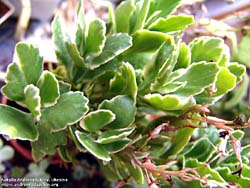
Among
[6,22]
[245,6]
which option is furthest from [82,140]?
[245,6]

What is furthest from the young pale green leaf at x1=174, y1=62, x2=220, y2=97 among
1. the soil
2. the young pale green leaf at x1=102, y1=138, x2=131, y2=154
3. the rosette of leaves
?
the soil

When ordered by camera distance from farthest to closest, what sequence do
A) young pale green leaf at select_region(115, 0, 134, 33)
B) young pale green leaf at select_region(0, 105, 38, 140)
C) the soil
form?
1. the soil
2. young pale green leaf at select_region(115, 0, 134, 33)
3. young pale green leaf at select_region(0, 105, 38, 140)

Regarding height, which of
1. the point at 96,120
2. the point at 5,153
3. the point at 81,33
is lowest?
the point at 5,153

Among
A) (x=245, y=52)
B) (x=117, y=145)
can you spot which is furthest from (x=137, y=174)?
(x=245, y=52)

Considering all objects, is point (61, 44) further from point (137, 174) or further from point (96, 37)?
point (137, 174)

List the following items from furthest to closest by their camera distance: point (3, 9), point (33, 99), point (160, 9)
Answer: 1. point (3, 9)
2. point (160, 9)
3. point (33, 99)

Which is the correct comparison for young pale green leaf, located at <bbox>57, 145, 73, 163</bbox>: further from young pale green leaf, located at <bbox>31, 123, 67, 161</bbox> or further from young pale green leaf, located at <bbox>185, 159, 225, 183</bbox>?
young pale green leaf, located at <bbox>185, 159, 225, 183</bbox>

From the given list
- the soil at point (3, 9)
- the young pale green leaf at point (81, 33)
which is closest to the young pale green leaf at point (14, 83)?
the young pale green leaf at point (81, 33)
